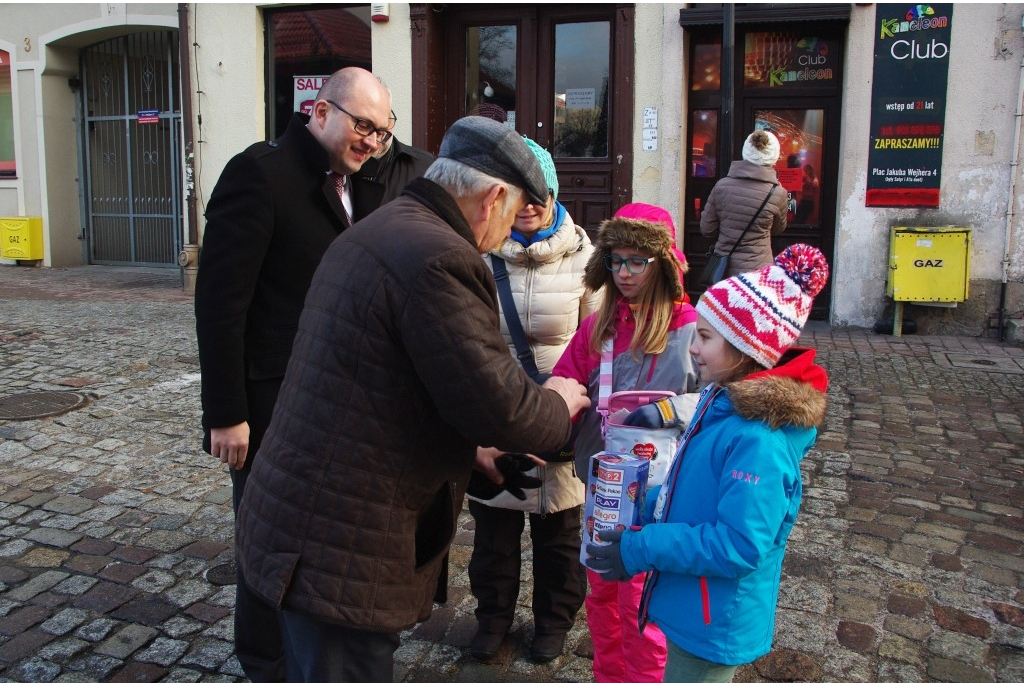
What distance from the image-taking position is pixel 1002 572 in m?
4.07

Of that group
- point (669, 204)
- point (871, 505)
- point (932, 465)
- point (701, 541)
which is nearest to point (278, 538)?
point (701, 541)

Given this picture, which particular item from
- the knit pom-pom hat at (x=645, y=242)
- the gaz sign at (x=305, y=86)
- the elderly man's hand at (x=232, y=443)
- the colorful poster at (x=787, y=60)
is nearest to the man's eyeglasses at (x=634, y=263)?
the knit pom-pom hat at (x=645, y=242)

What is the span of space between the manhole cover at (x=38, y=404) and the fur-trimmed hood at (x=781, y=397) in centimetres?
562

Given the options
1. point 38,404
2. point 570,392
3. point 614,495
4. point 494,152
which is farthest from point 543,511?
point 38,404

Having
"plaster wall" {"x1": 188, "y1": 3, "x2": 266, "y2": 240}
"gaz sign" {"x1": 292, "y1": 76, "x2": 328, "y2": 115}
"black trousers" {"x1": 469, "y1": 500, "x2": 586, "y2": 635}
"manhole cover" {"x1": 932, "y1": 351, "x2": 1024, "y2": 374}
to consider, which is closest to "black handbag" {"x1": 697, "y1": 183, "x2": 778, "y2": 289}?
"manhole cover" {"x1": 932, "y1": 351, "x2": 1024, "y2": 374}

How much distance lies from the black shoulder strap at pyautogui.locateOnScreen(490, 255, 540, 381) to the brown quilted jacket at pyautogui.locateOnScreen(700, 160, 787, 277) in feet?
15.2

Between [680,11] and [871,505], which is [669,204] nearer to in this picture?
[680,11]

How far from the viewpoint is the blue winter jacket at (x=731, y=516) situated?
2.05 meters

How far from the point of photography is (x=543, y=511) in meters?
3.29

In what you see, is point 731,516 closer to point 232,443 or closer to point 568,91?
point 232,443

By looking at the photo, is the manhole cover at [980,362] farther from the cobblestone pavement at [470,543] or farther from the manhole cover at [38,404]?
the manhole cover at [38,404]

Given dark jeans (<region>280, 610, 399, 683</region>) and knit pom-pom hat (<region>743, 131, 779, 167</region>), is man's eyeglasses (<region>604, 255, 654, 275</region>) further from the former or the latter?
knit pom-pom hat (<region>743, 131, 779, 167</region>)

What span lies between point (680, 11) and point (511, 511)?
7.98m

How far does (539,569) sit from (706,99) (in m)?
8.08
